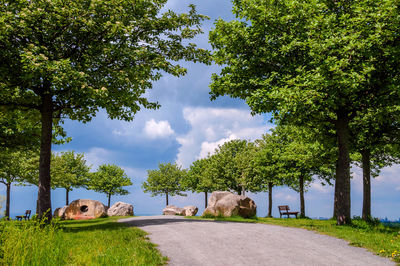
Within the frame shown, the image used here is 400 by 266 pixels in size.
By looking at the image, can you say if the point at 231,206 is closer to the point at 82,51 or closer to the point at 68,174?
the point at 82,51

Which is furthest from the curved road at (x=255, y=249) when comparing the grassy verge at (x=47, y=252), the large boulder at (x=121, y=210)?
the large boulder at (x=121, y=210)

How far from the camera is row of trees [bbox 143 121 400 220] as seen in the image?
2633cm

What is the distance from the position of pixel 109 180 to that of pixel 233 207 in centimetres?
3206

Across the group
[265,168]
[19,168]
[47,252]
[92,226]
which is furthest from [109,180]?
[47,252]

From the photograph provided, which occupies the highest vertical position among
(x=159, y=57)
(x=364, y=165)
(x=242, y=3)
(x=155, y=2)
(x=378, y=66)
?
(x=155, y=2)

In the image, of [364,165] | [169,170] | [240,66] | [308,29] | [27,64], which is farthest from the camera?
[169,170]

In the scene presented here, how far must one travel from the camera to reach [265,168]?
35.8 meters

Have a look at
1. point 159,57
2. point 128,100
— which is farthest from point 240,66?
point 128,100

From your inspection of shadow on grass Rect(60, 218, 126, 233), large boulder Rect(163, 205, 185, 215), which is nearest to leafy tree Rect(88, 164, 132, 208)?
large boulder Rect(163, 205, 185, 215)

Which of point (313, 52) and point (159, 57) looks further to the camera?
point (159, 57)

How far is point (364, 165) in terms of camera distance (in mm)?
24125

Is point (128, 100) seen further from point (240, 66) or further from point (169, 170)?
point (169, 170)

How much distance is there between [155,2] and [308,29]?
11189mm

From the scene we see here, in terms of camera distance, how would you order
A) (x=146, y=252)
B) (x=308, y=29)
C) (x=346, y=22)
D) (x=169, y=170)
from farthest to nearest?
(x=169, y=170), (x=308, y=29), (x=346, y=22), (x=146, y=252)
